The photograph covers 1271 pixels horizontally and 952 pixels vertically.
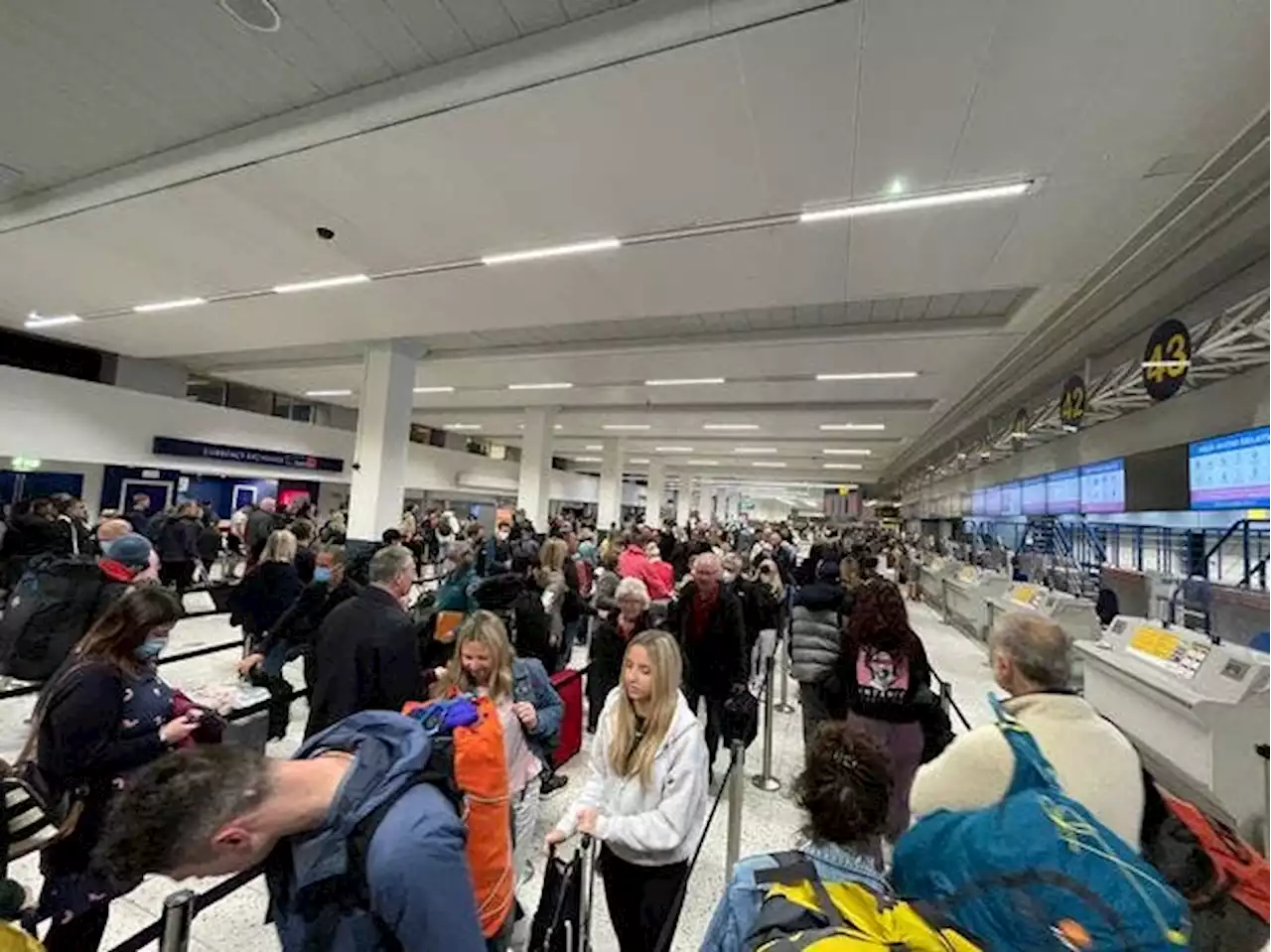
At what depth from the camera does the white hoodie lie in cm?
191

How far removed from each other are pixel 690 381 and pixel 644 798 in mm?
9484

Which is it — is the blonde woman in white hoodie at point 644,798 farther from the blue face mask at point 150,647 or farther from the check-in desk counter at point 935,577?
the check-in desk counter at point 935,577

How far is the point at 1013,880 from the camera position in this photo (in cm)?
107

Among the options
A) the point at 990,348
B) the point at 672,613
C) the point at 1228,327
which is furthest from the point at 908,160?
the point at 990,348

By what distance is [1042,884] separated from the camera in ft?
3.45

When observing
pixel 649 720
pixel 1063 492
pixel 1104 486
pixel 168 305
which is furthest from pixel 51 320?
pixel 1063 492

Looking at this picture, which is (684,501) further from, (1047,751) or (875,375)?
(1047,751)

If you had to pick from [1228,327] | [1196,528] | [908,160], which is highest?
[908,160]

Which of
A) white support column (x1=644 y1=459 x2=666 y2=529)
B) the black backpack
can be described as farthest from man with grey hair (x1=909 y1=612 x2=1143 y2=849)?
white support column (x1=644 y1=459 x2=666 y2=529)

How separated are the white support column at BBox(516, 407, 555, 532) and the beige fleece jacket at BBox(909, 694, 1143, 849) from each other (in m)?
13.9

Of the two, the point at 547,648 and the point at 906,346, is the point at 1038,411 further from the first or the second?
the point at 547,648

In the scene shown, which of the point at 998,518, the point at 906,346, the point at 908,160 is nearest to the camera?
the point at 908,160

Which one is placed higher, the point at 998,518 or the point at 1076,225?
the point at 1076,225

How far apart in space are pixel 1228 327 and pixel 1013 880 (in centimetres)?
535
